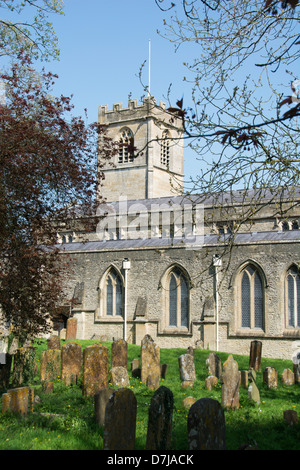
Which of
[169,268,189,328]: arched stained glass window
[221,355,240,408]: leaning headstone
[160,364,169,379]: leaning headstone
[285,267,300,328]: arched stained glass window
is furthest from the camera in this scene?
[169,268,189,328]: arched stained glass window

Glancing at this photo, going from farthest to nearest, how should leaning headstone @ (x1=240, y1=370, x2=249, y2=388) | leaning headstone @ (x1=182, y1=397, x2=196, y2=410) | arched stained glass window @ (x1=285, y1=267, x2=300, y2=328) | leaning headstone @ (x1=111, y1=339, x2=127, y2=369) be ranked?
1. arched stained glass window @ (x1=285, y1=267, x2=300, y2=328)
2. leaning headstone @ (x1=111, y1=339, x2=127, y2=369)
3. leaning headstone @ (x1=240, y1=370, x2=249, y2=388)
4. leaning headstone @ (x1=182, y1=397, x2=196, y2=410)

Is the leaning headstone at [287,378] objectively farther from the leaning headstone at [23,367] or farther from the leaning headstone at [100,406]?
the leaning headstone at [100,406]

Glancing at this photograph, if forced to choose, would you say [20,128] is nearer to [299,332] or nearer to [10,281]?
[10,281]

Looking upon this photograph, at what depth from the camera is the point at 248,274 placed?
869 inches

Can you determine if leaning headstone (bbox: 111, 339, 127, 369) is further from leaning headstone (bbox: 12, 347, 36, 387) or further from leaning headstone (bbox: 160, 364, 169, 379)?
leaning headstone (bbox: 12, 347, 36, 387)

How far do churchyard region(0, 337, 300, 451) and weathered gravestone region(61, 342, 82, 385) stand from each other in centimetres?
2

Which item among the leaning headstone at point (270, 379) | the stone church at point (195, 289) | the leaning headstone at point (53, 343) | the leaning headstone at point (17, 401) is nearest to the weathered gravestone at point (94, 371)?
the leaning headstone at point (17, 401)

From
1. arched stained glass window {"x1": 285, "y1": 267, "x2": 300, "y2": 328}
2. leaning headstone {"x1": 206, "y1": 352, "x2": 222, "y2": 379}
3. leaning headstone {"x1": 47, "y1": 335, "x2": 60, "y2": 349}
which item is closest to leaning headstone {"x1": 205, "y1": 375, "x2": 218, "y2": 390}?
leaning headstone {"x1": 206, "y1": 352, "x2": 222, "y2": 379}

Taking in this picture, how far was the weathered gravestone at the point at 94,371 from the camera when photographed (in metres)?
10.8

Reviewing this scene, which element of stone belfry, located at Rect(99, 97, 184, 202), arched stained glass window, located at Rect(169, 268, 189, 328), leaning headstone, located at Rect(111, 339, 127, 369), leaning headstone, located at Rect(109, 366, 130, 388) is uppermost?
stone belfry, located at Rect(99, 97, 184, 202)

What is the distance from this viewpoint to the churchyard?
5.74 m

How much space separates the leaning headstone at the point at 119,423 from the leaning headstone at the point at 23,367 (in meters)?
7.03
